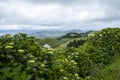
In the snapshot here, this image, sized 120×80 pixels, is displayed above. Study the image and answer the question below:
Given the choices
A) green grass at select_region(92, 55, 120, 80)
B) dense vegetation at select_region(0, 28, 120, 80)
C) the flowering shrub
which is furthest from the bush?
the flowering shrub

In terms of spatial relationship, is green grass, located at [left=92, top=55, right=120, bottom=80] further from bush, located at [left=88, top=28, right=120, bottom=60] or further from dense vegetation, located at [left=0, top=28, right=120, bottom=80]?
dense vegetation, located at [left=0, top=28, right=120, bottom=80]

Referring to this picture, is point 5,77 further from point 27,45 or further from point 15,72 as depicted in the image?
point 27,45

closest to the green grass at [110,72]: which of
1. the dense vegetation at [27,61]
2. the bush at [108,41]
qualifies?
the bush at [108,41]

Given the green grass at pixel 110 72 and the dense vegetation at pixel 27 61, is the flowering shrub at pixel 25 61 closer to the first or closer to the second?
the dense vegetation at pixel 27 61

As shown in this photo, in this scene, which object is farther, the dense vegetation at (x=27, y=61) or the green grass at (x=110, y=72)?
the green grass at (x=110, y=72)

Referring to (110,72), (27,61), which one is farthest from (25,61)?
(110,72)

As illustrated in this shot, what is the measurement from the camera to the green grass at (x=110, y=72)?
31.4ft

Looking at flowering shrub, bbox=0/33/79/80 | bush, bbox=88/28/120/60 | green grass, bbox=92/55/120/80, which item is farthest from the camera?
bush, bbox=88/28/120/60

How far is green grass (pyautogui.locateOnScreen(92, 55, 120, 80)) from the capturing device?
31.4 feet

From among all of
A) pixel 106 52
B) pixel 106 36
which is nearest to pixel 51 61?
pixel 106 52

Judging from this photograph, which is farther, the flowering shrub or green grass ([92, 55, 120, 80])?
green grass ([92, 55, 120, 80])

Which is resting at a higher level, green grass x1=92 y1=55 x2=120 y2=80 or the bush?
the bush

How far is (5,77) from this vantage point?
19.1 feet

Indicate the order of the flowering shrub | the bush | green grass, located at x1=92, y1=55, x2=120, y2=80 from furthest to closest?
the bush, green grass, located at x1=92, y1=55, x2=120, y2=80, the flowering shrub
